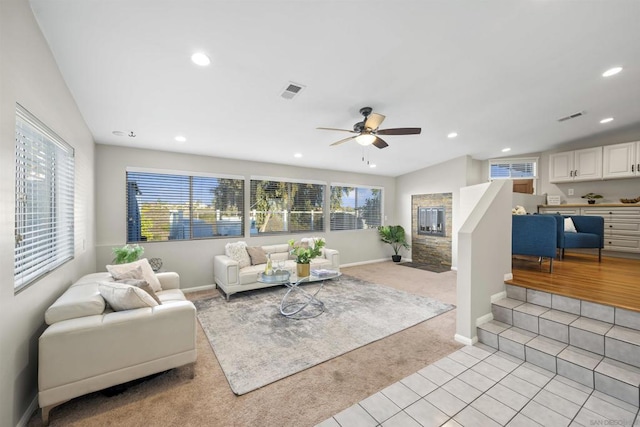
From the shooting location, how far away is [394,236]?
7.34 metres

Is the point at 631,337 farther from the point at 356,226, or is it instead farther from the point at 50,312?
the point at 356,226

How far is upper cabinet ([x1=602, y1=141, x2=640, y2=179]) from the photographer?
180 inches

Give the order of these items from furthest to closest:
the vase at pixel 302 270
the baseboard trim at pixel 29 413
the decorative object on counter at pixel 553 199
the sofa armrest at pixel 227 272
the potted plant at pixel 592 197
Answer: the decorative object on counter at pixel 553 199, the potted plant at pixel 592 197, the sofa armrest at pixel 227 272, the vase at pixel 302 270, the baseboard trim at pixel 29 413

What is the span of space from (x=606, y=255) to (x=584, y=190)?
1.38 meters

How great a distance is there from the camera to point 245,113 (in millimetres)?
3354

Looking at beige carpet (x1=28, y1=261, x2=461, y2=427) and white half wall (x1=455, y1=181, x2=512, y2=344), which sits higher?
white half wall (x1=455, y1=181, x2=512, y2=344)

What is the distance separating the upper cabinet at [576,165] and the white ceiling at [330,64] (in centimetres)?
84

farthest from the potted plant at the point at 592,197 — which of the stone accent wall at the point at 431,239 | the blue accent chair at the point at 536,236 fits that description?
the blue accent chair at the point at 536,236

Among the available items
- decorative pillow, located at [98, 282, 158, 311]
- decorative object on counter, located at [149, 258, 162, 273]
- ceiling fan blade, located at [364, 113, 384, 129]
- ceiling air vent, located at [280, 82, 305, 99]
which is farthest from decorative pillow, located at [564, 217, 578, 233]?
decorative object on counter, located at [149, 258, 162, 273]

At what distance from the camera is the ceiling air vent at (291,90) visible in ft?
9.27

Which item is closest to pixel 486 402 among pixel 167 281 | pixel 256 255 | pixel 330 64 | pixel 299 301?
pixel 299 301

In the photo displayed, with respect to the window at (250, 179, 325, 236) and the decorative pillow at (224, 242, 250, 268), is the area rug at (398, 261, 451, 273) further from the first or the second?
the decorative pillow at (224, 242, 250, 268)

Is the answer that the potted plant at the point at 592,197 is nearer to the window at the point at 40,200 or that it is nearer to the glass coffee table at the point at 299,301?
the glass coffee table at the point at 299,301

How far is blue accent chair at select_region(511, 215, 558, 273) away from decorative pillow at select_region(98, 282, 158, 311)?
14.6ft
